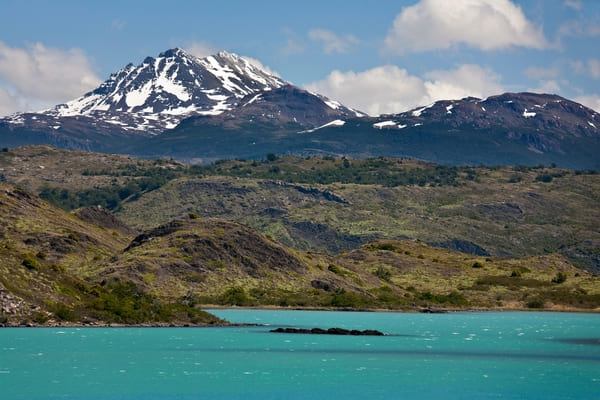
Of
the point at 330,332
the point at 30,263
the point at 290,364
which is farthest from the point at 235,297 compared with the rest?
the point at 290,364

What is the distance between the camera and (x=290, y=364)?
83062 mm

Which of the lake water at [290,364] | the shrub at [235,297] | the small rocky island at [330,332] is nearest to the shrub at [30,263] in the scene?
the lake water at [290,364]

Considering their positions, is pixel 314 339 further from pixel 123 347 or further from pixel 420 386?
pixel 420 386

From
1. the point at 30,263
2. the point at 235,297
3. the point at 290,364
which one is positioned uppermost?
the point at 30,263

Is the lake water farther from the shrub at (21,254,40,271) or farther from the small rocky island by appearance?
the shrub at (21,254,40,271)

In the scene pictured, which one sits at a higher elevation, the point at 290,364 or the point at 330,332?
the point at 290,364

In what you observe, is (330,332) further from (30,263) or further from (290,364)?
(30,263)

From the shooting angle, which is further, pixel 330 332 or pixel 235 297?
pixel 235 297

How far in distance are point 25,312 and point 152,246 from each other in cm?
7497

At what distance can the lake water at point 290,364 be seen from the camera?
217 ft

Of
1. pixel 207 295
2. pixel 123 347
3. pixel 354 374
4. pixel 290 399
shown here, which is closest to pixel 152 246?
pixel 207 295

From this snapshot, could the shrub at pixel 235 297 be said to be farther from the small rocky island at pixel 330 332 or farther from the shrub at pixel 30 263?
the shrub at pixel 30 263

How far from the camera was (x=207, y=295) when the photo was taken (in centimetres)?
16812

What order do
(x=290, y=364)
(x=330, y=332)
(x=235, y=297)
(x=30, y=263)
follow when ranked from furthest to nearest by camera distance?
(x=235, y=297) → (x=30, y=263) → (x=330, y=332) → (x=290, y=364)
